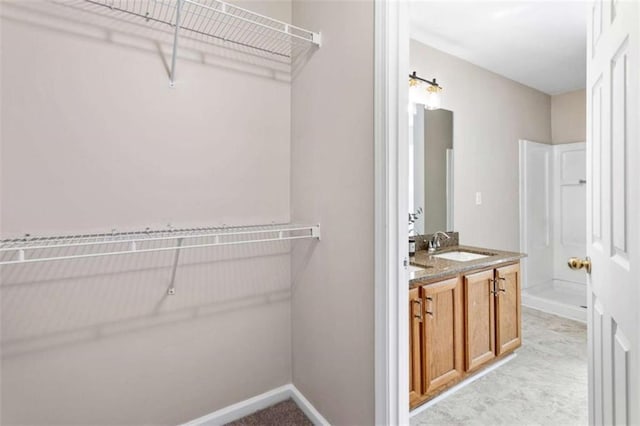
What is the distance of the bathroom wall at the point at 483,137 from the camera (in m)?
2.88

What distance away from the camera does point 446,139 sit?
9.35 ft

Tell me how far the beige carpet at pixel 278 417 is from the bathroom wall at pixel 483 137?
1.98 m

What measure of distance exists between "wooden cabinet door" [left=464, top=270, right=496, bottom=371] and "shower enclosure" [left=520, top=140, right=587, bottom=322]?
1.81m

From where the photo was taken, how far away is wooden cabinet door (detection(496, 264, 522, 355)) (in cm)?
224

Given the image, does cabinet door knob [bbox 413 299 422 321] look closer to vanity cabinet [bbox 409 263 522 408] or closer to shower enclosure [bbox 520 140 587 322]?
vanity cabinet [bbox 409 263 522 408]

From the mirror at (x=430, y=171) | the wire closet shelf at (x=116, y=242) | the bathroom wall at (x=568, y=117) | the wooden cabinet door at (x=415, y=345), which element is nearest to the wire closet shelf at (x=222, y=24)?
the wire closet shelf at (x=116, y=242)

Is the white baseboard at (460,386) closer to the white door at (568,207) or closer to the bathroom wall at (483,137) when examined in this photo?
the bathroom wall at (483,137)

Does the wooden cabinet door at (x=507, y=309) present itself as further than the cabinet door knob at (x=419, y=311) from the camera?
Yes

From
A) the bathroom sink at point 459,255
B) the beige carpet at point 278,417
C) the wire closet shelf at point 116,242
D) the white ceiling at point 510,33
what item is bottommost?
the beige carpet at point 278,417

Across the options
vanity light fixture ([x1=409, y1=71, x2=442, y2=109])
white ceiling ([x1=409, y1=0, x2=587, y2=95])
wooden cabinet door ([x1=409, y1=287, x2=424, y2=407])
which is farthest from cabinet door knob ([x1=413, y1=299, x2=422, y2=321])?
white ceiling ([x1=409, y1=0, x2=587, y2=95])

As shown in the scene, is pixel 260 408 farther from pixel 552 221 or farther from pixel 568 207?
pixel 568 207

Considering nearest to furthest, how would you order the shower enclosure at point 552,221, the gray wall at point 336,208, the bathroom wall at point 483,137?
the gray wall at point 336,208
the bathroom wall at point 483,137
the shower enclosure at point 552,221

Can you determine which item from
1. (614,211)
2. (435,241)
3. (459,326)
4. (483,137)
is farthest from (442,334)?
(483,137)

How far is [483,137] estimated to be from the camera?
3.17 m
